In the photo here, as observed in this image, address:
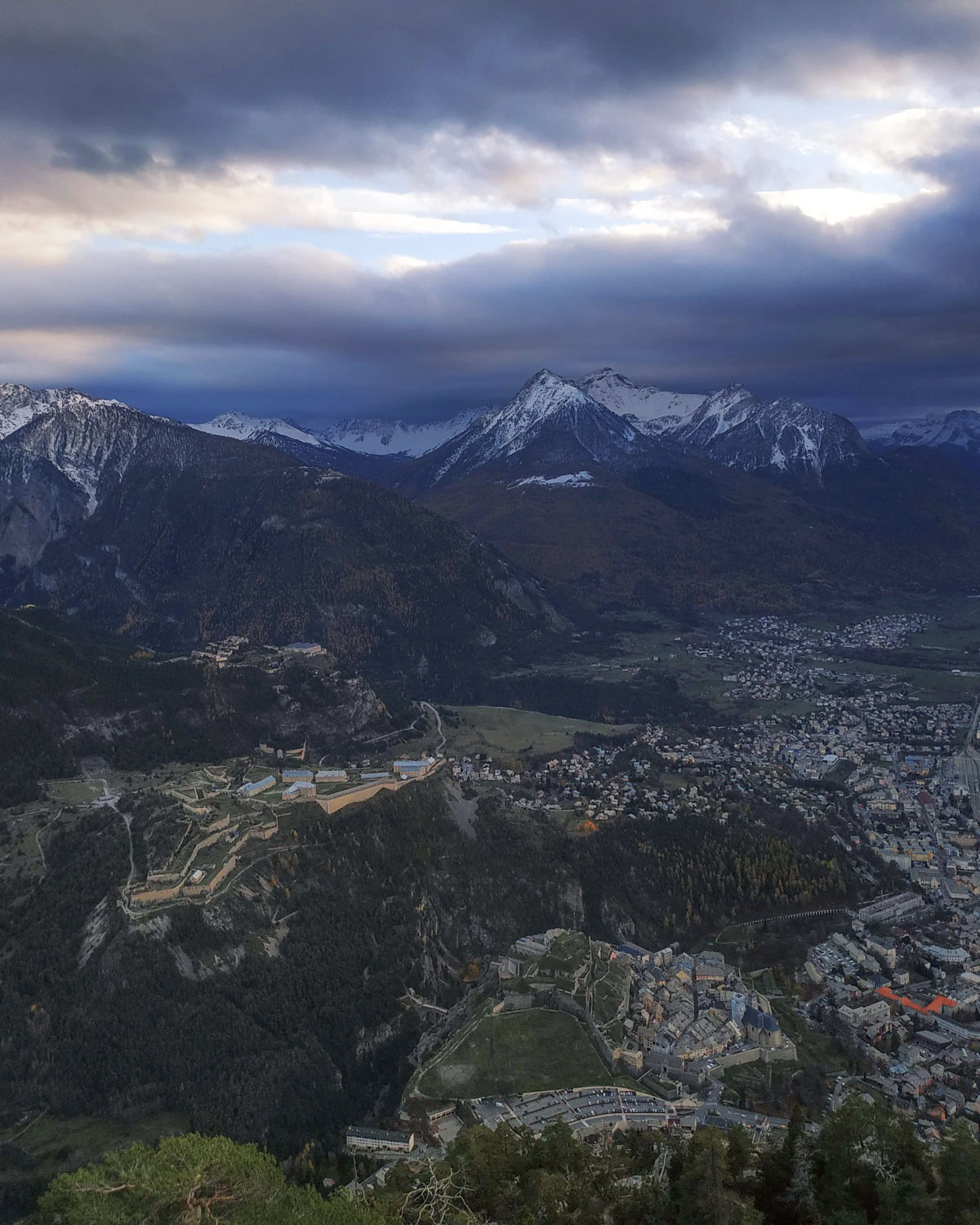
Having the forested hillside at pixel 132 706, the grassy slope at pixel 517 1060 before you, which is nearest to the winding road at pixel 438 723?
the forested hillside at pixel 132 706

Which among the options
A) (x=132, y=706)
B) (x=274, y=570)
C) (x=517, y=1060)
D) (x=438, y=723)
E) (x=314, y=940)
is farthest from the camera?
(x=274, y=570)

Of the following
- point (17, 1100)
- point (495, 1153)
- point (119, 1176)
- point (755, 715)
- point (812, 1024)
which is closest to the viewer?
point (119, 1176)

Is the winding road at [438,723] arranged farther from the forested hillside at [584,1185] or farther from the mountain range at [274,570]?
the forested hillside at [584,1185]

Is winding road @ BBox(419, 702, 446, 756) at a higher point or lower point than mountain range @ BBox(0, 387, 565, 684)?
lower

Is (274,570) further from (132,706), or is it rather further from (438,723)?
(132,706)

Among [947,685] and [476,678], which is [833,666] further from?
[476,678]

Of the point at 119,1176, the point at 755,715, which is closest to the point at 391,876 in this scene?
the point at 119,1176

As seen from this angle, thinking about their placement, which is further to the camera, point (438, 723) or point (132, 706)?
point (438, 723)

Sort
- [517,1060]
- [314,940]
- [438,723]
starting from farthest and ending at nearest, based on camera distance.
→ [438,723], [314,940], [517,1060]

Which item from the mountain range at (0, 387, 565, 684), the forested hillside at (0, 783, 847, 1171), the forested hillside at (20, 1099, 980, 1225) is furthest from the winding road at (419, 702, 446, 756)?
the forested hillside at (20, 1099, 980, 1225)

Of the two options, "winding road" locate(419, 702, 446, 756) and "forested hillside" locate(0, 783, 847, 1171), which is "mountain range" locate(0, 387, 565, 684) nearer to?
"winding road" locate(419, 702, 446, 756)

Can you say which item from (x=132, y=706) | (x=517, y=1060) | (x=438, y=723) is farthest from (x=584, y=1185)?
(x=438, y=723)
